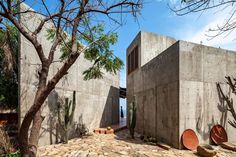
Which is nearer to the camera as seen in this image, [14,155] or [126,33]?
[126,33]

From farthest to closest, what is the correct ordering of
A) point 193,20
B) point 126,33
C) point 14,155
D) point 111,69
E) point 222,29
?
point 111,69
point 14,155
point 126,33
point 193,20
point 222,29

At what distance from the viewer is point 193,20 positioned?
2121mm

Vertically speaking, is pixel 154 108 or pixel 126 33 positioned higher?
pixel 126 33

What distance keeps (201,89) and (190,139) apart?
1.67m

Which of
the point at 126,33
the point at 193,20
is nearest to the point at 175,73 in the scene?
the point at 126,33

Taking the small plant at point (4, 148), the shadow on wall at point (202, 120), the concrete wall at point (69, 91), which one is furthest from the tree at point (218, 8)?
the small plant at point (4, 148)

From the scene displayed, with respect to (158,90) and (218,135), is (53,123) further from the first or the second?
(218,135)

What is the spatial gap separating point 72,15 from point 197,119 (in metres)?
5.09

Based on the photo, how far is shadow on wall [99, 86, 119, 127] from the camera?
458 inches

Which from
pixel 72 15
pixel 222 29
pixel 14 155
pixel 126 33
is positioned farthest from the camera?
pixel 14 155

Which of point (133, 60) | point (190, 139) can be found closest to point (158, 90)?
point (190, 139)

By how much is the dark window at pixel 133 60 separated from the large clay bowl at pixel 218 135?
5202 mm

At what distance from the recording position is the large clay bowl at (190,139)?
5875 millimetres

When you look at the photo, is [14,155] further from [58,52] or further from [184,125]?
[184,125]
